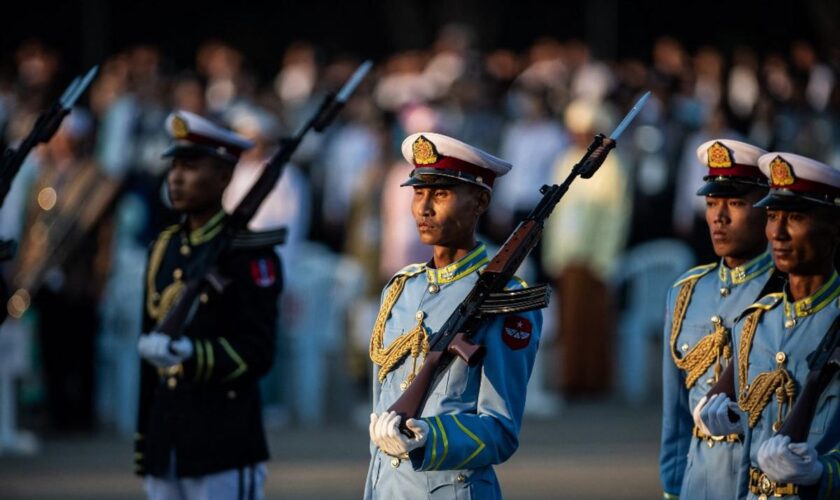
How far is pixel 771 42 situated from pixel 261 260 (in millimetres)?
16711

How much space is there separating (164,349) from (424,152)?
60.2 inches

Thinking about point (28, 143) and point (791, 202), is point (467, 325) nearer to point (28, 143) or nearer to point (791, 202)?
point (791, 202)

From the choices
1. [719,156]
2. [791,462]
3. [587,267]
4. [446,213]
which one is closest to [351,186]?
[587,267]

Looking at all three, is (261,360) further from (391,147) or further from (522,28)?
(522,28)

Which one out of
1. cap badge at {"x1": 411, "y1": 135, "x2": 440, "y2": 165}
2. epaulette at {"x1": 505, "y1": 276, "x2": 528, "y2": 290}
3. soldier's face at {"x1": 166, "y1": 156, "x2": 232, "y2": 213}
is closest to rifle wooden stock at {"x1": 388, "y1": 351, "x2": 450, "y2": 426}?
epaulette at {"x1": 505, "y1": 276, "x2": 528, "y2": 290}

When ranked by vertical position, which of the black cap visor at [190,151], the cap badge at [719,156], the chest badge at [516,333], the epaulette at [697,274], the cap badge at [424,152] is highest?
the black cap visor at [190,151]

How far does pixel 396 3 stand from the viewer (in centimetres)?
2525

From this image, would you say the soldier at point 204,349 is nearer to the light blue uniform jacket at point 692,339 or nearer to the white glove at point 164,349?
the white glove at point 164,349

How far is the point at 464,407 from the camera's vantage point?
604cm

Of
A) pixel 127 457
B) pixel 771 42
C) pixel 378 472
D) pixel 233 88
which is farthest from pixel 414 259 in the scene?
pixel 771 42

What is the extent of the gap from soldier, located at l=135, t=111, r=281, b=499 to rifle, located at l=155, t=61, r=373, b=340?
48mm

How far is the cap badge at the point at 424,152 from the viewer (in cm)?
626

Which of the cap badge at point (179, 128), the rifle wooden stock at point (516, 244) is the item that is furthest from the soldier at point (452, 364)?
the cap badge at point (179, 128)

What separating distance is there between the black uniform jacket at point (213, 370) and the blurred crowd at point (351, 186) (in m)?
3.80
